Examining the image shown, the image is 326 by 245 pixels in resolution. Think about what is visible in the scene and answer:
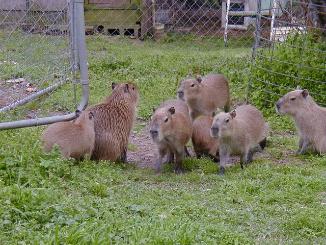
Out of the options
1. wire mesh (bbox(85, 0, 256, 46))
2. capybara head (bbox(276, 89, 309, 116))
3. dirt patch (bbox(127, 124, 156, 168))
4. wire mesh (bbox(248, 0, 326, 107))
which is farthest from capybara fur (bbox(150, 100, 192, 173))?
wire mesh (bbox(85, 0, 256, 46))

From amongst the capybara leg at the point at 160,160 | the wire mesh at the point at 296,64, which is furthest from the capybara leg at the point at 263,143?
the wire mesh at the point at 296,64

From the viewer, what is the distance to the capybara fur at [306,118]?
283 inches

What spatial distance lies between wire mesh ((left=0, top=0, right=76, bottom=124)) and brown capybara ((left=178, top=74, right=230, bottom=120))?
4.23 ft

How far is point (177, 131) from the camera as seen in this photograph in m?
6.61

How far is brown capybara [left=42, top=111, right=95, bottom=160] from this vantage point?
6137 mm

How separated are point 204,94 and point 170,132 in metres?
1.64

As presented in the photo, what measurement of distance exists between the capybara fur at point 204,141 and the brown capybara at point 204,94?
900mm

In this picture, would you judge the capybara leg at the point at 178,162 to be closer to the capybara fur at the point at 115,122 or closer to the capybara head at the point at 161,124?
the capybara head at the point at 161,124

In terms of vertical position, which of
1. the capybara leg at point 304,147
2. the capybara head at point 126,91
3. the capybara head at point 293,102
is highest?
the capybara head at point 126,91

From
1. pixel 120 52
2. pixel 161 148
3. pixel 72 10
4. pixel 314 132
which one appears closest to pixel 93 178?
pixel 161 148

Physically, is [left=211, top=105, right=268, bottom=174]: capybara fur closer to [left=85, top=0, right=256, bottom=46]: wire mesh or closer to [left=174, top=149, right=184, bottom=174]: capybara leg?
[left=174, top=149, right=184, bottom=174]: capybara leg

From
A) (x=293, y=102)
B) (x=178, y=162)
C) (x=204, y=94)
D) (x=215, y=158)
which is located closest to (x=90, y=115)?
(x=178, y=162)

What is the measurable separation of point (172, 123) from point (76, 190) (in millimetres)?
1428

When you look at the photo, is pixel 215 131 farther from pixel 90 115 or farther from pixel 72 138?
pixel 72 138
